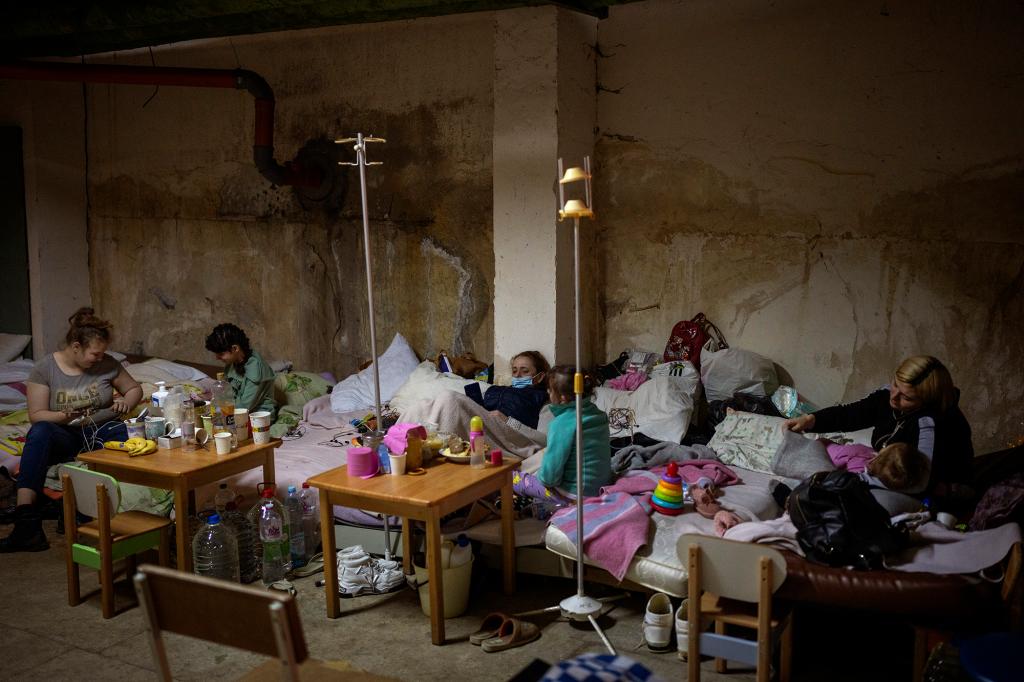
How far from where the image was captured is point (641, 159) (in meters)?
6.41

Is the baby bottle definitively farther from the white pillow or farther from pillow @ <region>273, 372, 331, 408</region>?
pillow @ <region>273, 372, 331, 408</region>

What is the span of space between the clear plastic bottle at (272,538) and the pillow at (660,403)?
2.15m

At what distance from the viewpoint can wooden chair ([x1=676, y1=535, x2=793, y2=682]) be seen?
3.11 m

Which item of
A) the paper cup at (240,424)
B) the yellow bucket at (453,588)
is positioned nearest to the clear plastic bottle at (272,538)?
the paper cup at (240,424)

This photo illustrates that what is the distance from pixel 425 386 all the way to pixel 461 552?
229 centimetres

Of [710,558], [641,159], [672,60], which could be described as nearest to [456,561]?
[710,558]

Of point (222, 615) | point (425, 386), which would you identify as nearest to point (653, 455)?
point (425, 386)

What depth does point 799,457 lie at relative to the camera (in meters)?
4.81

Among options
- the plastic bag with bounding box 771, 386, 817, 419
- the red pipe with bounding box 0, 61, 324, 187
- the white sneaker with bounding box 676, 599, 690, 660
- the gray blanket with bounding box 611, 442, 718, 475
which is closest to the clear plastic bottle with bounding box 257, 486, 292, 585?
the gray blanket with bounding box 611, 442, 718, 475

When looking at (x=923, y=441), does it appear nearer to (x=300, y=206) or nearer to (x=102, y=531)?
(x=102, y=531)

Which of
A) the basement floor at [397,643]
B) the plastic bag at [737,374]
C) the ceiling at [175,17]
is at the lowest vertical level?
the basement floor at [397,643]

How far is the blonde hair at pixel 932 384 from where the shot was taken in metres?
4.17

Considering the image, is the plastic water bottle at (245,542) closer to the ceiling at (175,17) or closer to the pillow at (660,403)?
the pillow at (660,403)

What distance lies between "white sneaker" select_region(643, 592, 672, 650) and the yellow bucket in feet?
2.92
